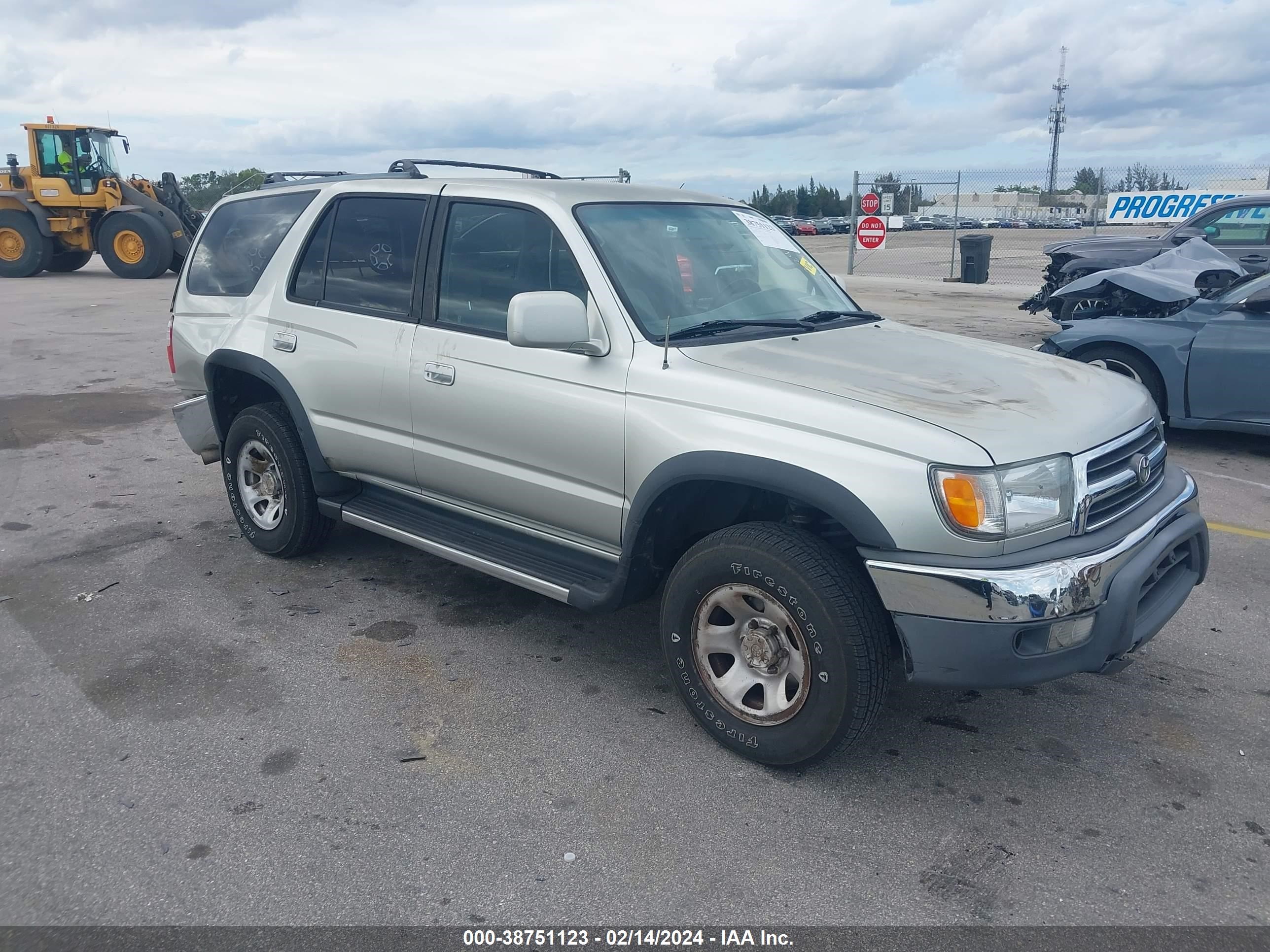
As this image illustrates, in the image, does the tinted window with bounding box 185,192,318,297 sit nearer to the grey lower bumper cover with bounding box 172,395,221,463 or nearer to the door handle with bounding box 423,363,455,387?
the grey lower bumper cover with bounding box 172,395,221,463

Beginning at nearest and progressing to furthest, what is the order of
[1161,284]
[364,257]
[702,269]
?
[702,269]
[364,257]
[1161,284]

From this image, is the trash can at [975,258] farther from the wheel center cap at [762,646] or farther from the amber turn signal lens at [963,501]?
the amber turn signal lens at [963,501]

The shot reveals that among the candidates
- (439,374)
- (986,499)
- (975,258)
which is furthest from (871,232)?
(986,499)

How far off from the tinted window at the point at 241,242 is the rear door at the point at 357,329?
0.87 feet

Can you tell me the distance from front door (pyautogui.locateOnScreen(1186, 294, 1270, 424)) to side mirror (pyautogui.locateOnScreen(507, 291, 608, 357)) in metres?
5.54

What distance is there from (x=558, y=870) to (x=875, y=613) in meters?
1.20

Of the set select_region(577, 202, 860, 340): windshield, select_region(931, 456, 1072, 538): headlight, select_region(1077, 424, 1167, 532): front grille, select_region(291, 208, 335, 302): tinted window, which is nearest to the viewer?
select_region(931, 456, 1072, 538): headlight

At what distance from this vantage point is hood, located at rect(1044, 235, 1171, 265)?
1182 cm

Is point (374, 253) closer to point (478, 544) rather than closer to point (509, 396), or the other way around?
point (509, 396)

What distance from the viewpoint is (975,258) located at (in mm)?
20359

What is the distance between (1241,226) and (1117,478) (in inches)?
396

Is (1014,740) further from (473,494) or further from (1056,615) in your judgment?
(473,494)

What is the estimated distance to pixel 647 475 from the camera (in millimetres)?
3473

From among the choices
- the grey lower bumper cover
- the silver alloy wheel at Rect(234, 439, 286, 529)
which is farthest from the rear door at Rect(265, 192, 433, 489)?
the grey lower bumper cover
